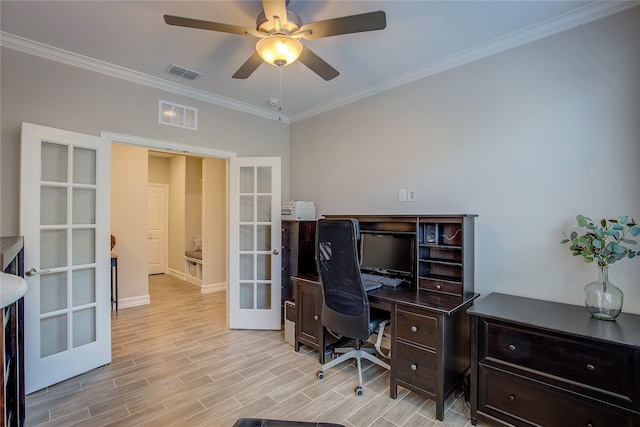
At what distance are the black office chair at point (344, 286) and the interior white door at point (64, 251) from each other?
2.08 m

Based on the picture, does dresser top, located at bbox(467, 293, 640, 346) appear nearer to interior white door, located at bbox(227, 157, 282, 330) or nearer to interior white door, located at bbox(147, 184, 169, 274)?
interior white door, located at bbox(227, 157, 282, 330)

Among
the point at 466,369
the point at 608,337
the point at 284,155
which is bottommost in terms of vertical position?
the point at 466,369

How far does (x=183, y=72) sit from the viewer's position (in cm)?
305

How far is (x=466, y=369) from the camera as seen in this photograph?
2.48m

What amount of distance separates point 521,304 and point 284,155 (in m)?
3.34

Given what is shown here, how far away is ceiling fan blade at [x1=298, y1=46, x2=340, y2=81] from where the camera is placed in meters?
2.07

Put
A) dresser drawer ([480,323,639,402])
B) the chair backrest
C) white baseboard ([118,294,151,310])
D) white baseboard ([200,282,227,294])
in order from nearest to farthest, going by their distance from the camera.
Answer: dresser drawer ([480,323,639,402]), the chair backrest, white baseboard ([118,294,151,310]), white baseboard ([200,282,227,294])

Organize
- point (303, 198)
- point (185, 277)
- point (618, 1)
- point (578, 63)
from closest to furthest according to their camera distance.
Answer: point (618, 1) → point (578, 63) → point (303, 198) → point (185, 277)

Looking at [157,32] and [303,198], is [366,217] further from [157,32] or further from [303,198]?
[157,32]

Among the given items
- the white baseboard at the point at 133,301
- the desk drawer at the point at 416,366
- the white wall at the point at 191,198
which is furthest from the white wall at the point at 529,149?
the white wall at the point at 191,198

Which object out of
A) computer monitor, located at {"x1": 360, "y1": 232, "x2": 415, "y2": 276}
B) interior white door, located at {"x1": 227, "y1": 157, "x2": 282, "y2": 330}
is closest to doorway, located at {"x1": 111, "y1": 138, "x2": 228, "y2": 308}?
interior white door, located at {"x1": 227, "y1": 157, "x2": 282, "y2": 330}

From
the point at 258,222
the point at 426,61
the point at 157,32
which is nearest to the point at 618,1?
the point at 426,61

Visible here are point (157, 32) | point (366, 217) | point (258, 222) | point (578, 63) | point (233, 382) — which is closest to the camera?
point (578, 63)

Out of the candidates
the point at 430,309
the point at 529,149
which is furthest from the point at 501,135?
the point at 430,309
